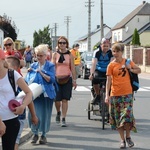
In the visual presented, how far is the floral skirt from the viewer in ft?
26.6

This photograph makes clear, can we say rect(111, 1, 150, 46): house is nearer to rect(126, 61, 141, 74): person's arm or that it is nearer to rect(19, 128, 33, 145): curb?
rect(19, 128, 33, 145): curb

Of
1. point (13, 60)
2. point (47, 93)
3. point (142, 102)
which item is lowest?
point (142, 102)

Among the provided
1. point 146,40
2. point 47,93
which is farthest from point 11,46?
point 146,40

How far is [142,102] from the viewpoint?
15.6 metres

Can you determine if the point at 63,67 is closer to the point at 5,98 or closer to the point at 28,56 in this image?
the point at 5,98

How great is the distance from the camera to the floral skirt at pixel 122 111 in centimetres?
812

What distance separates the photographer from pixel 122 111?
8164 millimetres

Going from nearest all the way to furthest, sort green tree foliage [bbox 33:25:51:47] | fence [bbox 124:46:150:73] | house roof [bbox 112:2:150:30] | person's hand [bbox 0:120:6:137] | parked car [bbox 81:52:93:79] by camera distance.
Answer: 1. person's hand [bbox 0:120:6:137]
2. parked car [bbox 81:52:93:79]
3. fence [bbox 124:46:150:73]
4. house roof [bbox 112:2:150:30]
5. green tree foliage [bbox 33:25:51:47]

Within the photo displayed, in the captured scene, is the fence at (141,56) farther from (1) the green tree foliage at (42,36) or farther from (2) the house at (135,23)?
(1) the green tree foliage at (42,36)

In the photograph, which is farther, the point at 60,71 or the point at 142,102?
the point at 142,102

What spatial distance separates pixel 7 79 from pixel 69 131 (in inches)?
197

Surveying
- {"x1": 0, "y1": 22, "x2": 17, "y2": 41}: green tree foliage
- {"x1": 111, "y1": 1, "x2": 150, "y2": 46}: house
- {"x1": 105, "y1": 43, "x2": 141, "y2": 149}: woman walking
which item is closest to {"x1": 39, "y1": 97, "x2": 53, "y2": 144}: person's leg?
{"x1": 105, "y1": 43, "x2": 141, "y2": 149}: woman walking

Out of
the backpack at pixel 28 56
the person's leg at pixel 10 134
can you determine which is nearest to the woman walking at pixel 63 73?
the person's leg at pixel 10 134

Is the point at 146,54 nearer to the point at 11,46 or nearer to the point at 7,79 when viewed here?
the point at 11,46
